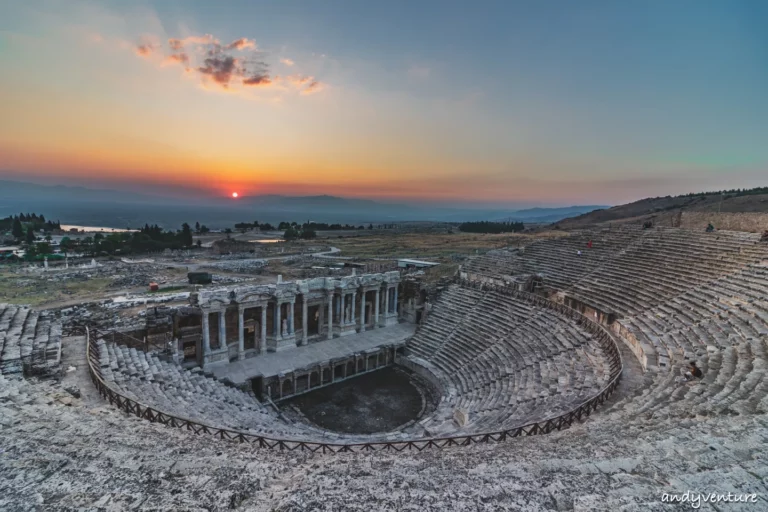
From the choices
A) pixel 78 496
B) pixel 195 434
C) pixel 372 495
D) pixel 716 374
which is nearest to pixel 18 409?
pixel 195 434

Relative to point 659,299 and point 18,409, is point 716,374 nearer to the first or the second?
point 659,299

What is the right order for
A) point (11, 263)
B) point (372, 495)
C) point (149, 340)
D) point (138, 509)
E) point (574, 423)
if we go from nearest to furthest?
point (138, 509) → point (372, 495) → point (574, 423) → point (149, 340) → point (11, 263)

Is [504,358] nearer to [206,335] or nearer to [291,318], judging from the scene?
[291,318]

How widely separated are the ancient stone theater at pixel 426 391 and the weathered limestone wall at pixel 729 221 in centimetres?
334

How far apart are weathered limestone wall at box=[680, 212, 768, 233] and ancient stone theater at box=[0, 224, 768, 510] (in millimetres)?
3338

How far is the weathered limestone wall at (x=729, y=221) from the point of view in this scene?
1005 inches

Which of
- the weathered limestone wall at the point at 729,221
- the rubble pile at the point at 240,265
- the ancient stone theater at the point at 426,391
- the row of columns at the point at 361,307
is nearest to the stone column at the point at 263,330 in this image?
the ancient stone theater at the point at 426,391

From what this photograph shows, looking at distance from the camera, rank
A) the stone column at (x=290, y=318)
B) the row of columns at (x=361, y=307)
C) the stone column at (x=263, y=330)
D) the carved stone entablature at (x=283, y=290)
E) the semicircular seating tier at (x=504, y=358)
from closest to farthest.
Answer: the semicircular seating tier at (x=504, y=358) < the carved stone entablature at (x=283, y=290) < the stone column at (x=263, y=330) < the stone column at (x=290, y=318) < the row of columns at (x=361, y=307)

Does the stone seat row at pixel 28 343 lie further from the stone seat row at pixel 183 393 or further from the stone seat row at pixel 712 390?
the stone seat row at pixel 712 390

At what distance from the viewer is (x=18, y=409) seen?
11.2 m

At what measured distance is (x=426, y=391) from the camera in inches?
989

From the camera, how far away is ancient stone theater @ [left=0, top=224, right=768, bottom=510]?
7.88 metres

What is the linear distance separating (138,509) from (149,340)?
19204mm

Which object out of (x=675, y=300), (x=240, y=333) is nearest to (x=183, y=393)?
(x=240, y=333)
